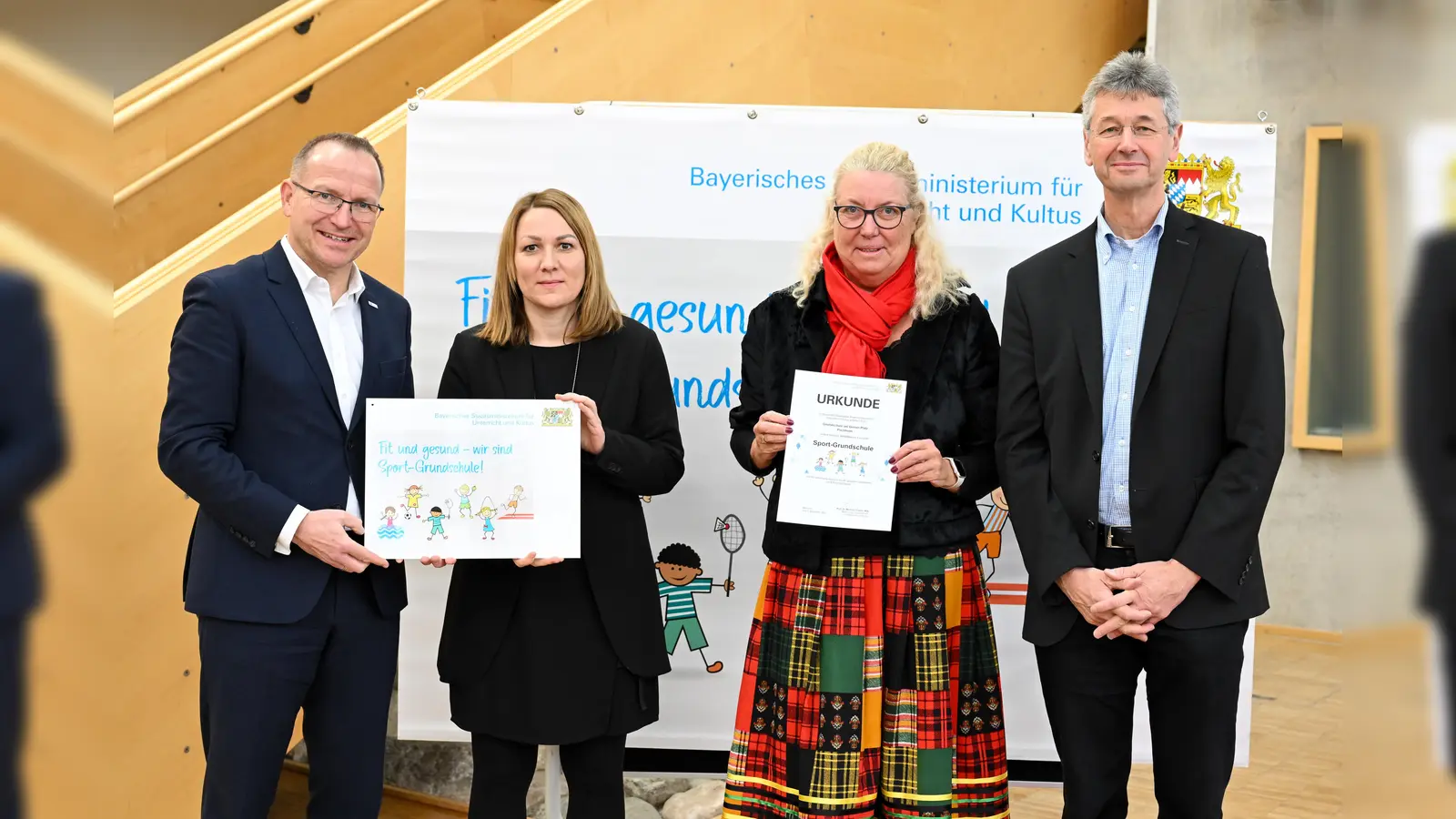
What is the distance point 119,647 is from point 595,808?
8.06 ft

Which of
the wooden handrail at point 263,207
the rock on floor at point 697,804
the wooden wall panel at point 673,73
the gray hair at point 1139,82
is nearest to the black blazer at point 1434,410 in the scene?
the gray hair at point 1139,82

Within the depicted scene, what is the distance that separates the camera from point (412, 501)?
240 centimetres

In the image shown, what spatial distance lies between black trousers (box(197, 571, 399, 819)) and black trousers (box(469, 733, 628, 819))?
0.23m

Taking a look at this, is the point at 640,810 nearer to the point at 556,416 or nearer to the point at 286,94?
the point at 556,416

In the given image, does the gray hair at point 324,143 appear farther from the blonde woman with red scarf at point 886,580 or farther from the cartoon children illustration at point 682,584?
the cartoon children illustration at point 682,584

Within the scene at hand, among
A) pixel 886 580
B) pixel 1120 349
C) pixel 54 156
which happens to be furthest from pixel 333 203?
pixel 54 156

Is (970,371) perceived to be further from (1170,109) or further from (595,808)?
(595,808)

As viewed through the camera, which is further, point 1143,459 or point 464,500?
point 464,500

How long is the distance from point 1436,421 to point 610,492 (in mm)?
2404

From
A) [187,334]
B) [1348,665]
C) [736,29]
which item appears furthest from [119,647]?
[736,29]

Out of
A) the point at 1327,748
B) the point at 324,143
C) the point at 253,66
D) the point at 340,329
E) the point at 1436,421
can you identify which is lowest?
the point at 1327,748

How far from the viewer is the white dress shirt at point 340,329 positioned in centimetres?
240

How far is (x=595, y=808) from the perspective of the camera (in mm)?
2582

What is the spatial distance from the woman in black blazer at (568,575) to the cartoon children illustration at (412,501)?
0.14m
